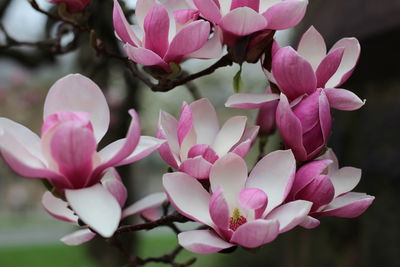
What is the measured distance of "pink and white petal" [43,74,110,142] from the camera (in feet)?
1.72

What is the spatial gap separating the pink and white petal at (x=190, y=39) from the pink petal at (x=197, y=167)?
4.8 inches

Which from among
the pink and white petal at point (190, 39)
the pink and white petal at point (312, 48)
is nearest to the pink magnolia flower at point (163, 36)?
the pink and white petal at point (190, 39)

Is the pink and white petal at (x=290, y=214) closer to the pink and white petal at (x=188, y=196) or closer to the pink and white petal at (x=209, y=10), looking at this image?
the pink and white petal at (x=188, y=196)

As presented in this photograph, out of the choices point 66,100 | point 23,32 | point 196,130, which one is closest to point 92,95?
point 66,100

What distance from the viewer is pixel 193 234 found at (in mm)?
489

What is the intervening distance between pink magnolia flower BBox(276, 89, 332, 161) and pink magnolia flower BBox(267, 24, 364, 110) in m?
0.02

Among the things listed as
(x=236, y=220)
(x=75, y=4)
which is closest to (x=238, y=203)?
(x=236, y=220)

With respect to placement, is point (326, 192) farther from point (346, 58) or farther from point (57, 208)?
point (57, 208)

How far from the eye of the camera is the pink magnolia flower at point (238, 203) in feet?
1.53

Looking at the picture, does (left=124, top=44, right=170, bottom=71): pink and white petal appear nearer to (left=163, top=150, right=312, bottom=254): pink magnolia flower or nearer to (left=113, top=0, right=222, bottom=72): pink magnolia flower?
(left=113, top=0, right=222, bottom=72): pink magnolia flower

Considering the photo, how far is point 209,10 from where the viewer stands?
560 millimetres

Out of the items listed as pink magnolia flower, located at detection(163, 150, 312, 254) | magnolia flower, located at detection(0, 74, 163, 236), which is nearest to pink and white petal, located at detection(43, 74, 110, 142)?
magnolia flower, located at detection(0, 74, 163, 236)

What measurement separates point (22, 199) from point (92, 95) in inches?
553

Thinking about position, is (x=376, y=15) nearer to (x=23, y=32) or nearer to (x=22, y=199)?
(x=23, y=32)
